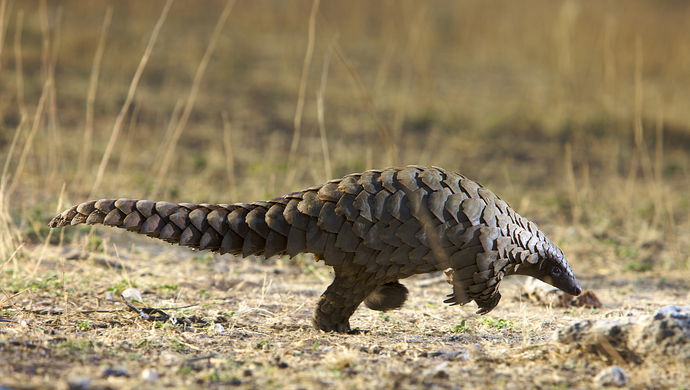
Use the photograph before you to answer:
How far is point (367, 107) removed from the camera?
4.99 meters

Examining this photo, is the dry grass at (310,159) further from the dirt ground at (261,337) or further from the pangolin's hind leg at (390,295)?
the pangolin's hind leg at (390,295)

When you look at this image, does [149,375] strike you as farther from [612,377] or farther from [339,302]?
[612,377]

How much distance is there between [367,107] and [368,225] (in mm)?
2733

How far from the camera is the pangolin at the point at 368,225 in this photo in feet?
7.85

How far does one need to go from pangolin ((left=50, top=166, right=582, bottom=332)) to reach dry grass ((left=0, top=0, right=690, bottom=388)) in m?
0.34

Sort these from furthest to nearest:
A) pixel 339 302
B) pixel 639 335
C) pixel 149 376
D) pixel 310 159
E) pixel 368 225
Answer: pixel 310 159
pixel 339 302
pixel 368 225
pixel 639 335
pixel 149 376

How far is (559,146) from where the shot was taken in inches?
313

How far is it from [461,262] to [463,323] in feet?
1.52

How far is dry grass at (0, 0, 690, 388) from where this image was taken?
227cm

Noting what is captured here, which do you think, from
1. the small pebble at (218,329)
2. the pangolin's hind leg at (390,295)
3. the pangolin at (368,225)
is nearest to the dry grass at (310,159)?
the small pebble at (218,329)

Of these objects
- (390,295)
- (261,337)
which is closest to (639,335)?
(390,295)

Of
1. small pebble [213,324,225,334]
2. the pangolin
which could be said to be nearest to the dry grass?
small pebble [213,324,225,334]

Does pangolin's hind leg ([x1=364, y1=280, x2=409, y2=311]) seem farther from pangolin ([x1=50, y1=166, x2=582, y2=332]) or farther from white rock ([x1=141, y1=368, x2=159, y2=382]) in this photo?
white rock ([x1=141, y1=368, x2=159, y2=382])

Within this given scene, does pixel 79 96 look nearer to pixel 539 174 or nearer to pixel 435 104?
pixel 435 104
